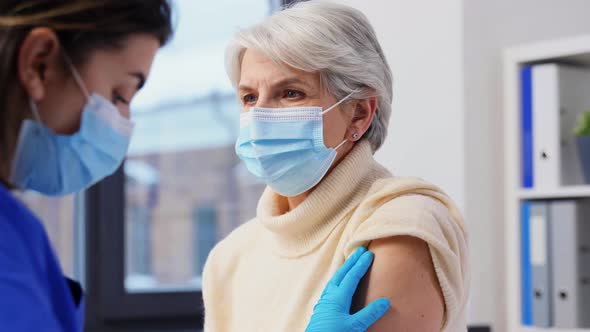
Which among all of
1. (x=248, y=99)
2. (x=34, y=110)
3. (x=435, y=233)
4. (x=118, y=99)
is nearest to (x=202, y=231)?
(x=248, y=99)

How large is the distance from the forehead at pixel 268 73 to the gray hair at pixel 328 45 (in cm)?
1

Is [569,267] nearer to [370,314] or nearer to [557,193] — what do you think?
[557,193]

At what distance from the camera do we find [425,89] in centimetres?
232

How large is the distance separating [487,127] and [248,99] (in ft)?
3.27

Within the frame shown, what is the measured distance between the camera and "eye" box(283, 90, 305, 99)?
4.87ft

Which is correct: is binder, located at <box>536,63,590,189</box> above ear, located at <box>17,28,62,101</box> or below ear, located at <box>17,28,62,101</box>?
below

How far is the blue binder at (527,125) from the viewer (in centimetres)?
223

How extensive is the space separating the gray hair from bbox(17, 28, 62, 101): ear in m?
0.55

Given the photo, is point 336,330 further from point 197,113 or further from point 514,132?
point 197,113

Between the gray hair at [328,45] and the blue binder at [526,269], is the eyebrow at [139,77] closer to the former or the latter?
the gray hair at [328,45]

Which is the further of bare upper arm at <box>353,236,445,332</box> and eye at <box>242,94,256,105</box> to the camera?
eye at <box>242,94,256,105</box>

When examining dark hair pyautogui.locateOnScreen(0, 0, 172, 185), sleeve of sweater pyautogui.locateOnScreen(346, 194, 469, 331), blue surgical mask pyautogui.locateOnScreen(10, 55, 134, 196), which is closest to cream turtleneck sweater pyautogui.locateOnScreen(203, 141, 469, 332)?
sleeve of sweater pyautogui.locateOnScreen(346, 194, 469, 331)

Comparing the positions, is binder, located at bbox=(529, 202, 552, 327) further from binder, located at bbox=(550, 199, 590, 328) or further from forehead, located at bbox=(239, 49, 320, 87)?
forehead, located at bbox=(239, 49, 320, 87)

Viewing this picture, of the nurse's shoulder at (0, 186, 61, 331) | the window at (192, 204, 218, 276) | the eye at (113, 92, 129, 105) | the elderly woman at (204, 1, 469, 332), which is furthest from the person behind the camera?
the window at (192, 204, 218, 276)
